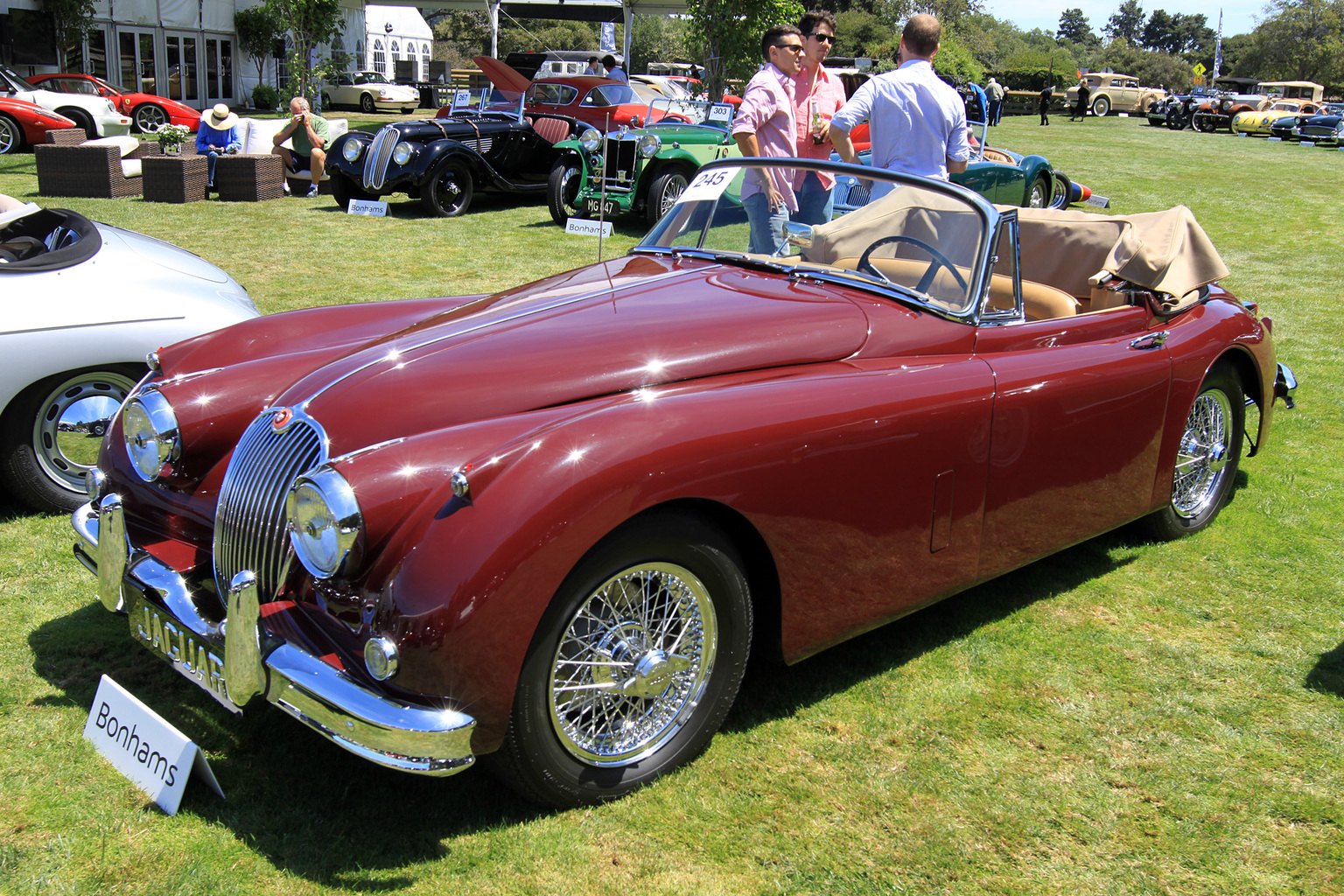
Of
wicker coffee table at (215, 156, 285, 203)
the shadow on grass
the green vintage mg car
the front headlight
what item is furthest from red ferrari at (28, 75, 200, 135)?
the shadow on grass

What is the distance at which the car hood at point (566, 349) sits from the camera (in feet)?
8.73

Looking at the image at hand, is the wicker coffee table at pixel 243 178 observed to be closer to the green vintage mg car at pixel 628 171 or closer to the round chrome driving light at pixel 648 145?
the green vintage mg car at pixel 628 171

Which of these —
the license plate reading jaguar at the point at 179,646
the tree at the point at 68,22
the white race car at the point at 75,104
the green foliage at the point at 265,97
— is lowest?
the license plate reading jaguar at the point at 179,646

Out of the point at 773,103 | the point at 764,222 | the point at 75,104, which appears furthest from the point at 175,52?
the point at 764,222

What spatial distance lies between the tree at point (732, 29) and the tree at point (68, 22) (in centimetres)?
1556

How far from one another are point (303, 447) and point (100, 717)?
3.11ft

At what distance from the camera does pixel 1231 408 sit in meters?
4.36

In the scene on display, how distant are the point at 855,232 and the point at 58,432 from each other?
320cm

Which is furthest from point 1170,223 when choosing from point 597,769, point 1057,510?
point 597,769

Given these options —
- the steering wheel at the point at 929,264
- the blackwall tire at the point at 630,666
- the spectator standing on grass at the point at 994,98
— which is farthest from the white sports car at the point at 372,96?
the blackwall tire at the point at 630,666

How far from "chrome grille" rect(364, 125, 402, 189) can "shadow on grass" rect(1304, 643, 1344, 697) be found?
10853mm

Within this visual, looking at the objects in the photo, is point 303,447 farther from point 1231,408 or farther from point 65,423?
point 1231,408

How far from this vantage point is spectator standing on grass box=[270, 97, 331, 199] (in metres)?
13.5

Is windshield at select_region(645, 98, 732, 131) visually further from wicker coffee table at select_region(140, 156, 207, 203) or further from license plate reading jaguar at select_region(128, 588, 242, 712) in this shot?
license plate reading jaguar at select_region(128, 588, 242, 712)
